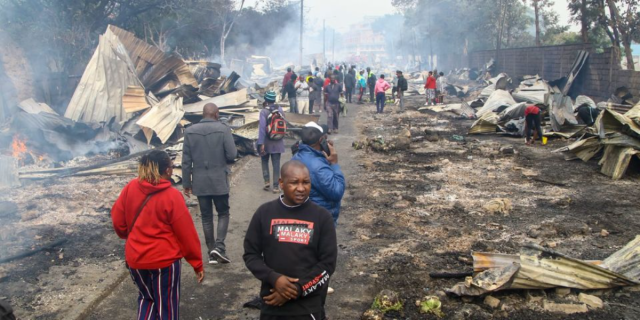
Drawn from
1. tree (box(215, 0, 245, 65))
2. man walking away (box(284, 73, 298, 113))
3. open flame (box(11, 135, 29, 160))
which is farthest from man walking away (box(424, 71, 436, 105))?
open flame (box(11, 135, 29, 160))

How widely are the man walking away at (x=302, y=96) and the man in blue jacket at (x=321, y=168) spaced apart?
49.3 feet

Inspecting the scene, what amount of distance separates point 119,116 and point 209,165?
9.16 metres

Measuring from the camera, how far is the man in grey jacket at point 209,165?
18.1 feet

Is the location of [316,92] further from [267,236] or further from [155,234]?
[267,236]

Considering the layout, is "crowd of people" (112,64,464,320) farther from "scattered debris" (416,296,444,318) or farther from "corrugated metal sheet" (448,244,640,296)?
"corrugated metal sheet" (448,244,640,296)

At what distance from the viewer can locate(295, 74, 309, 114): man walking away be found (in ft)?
63.9

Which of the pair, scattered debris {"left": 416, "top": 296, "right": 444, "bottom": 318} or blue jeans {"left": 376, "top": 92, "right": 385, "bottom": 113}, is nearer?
scattered debris {"left": 416, "top": 296, "right": 444, "bottom": 318}

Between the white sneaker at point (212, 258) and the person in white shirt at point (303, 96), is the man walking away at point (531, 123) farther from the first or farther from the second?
the white sneaker at point (212, 258)

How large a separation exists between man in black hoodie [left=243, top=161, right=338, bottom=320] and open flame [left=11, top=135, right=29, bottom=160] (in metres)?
9.26

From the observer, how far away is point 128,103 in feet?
43.4

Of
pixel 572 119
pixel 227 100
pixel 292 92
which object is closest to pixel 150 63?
pixel 227 100

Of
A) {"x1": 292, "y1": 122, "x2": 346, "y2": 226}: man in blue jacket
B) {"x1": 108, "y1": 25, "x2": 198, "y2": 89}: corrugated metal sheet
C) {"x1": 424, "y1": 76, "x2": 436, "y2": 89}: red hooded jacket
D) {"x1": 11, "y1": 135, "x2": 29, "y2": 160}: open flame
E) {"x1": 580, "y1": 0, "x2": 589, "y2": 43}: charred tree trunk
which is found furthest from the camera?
{"x1": 424, "y1": 76, "x2": 436, "y2": 89}: red hooded jacket

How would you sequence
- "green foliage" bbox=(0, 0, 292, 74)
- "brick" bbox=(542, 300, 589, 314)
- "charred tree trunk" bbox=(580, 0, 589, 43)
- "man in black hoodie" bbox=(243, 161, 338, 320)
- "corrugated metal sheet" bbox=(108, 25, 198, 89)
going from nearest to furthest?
"man in black hoodie" bbox=(243, 161, 338, 320)
"brick" bbox=(542, 300, 589, 314)
"green foliage" bbox=(0, 0, 292, 74)
"corrugated metal sheet" bbox=(108, 25, 198, 89)
"charred tree trunk" bbox=(580, 0, 589, 43)

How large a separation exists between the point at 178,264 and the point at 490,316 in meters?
2.47
